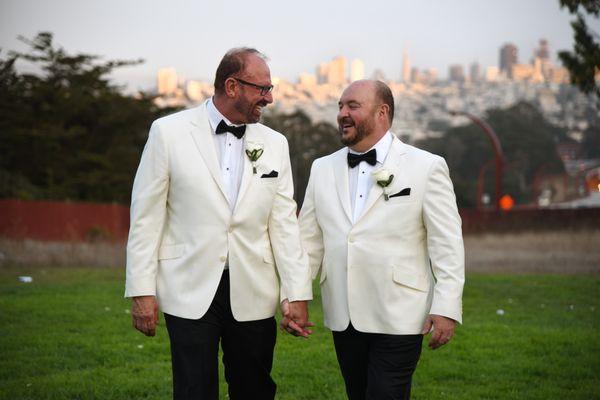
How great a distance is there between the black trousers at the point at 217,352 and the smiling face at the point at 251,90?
94cm

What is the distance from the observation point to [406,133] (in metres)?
102

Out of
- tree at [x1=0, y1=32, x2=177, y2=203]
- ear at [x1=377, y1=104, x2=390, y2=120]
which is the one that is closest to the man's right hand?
ear at [x1=377, y1=104, x2=390, y2=120]

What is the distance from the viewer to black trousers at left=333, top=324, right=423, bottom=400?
4.68m

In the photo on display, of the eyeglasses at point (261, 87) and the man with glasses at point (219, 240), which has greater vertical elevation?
the eyeglasses at point (261, 87)

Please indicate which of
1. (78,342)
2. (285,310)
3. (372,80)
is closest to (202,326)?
(285,310)

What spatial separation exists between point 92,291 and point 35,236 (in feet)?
48.1

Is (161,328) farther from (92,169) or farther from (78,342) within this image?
(92,169)

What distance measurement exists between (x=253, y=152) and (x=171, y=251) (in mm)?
723

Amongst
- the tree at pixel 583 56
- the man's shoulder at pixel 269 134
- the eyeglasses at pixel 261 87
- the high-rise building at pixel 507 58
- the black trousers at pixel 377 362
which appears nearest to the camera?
the black trousers at pixel 377 362

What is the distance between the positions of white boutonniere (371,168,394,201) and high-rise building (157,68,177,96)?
43.1 metres

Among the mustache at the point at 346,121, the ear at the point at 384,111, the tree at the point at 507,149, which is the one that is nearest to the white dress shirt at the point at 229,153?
the mustache at the point at 346,121

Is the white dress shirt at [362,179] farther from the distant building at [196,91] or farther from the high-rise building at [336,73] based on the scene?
the high-rise building at [336,73]

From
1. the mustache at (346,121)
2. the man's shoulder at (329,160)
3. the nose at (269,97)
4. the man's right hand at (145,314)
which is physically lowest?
the man's right hand at (145,314)

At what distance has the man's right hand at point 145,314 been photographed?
473cm
